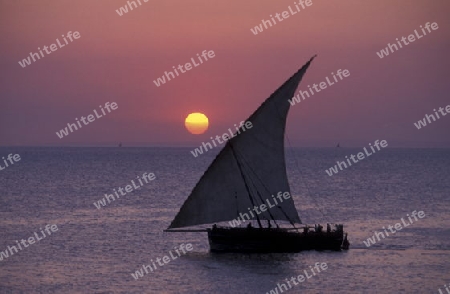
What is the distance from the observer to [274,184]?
64.4m

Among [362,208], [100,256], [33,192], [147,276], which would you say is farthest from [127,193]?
[147,276]

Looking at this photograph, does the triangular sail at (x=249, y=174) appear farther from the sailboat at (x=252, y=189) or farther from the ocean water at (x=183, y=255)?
the ocean water at (x=183, y=255)

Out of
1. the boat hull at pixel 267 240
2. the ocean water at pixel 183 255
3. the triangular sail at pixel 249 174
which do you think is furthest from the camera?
the boat hull at pixel 267 240

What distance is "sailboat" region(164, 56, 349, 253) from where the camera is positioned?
205 feet

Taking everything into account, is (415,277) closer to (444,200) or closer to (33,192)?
(444,200)

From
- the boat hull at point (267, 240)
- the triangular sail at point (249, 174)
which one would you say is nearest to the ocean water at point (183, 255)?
the boat hull at point (267, 240)

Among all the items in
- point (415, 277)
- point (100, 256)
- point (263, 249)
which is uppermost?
point (100, 256)

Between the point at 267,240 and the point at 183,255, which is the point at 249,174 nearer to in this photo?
the point at 267,240

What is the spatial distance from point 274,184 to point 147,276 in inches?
468

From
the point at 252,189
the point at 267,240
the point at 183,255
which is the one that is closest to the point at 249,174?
the point at 252,189

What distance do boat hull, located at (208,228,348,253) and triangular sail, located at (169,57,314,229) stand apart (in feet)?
3.84

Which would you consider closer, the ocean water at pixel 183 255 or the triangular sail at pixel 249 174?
the ocean water at pixel 183 255

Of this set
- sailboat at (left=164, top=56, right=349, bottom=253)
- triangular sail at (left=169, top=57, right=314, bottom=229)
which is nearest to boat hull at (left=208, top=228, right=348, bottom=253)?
sailboat at (left=164, top=56, right=349, bottom=253)

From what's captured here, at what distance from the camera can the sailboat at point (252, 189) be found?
6259 centimetres
